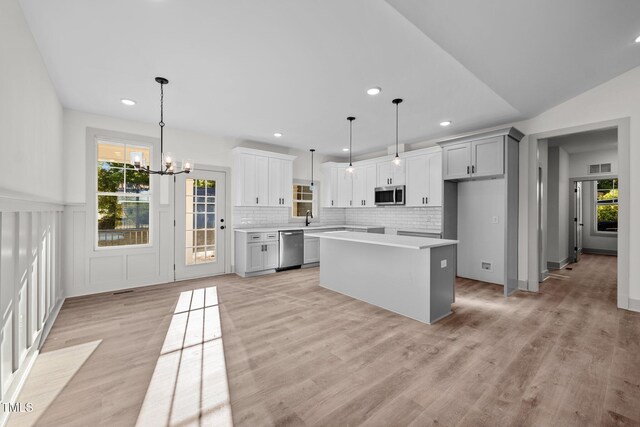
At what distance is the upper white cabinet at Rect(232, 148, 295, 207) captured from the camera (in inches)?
219

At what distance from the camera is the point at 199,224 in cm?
533

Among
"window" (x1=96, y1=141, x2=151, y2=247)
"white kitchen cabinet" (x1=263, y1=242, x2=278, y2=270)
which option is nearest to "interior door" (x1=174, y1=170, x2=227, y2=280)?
"window" (x1=96, y1=141, x2=151, y2=247)

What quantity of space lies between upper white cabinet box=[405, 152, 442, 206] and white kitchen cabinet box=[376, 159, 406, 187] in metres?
0.13

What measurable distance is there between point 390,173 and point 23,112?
5581 millimetres

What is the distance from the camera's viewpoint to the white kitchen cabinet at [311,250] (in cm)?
621

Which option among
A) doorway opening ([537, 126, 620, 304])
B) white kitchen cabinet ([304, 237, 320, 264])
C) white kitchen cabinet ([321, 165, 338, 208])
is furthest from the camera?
white kitchen cabinet ([321, 165, 338, 208])

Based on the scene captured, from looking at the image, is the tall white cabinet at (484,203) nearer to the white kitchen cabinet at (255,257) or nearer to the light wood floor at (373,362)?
the light wood floor at (373,362)

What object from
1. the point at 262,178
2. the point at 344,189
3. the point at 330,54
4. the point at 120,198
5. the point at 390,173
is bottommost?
the point at 120,198

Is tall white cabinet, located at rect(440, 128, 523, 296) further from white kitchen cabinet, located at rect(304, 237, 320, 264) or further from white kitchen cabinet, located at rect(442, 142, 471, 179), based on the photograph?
white kitchen cabinet, located at rect(304, 237, 320, 264)

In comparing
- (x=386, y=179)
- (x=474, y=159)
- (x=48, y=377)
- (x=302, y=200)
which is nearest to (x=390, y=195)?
(x=386, y=179)

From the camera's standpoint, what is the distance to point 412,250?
3.31 m

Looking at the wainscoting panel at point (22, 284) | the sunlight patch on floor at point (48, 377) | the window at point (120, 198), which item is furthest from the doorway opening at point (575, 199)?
the window at point (120, 198)

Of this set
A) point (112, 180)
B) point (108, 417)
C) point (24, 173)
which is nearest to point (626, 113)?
point (108, 417)

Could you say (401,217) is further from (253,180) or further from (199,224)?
(199,224)
